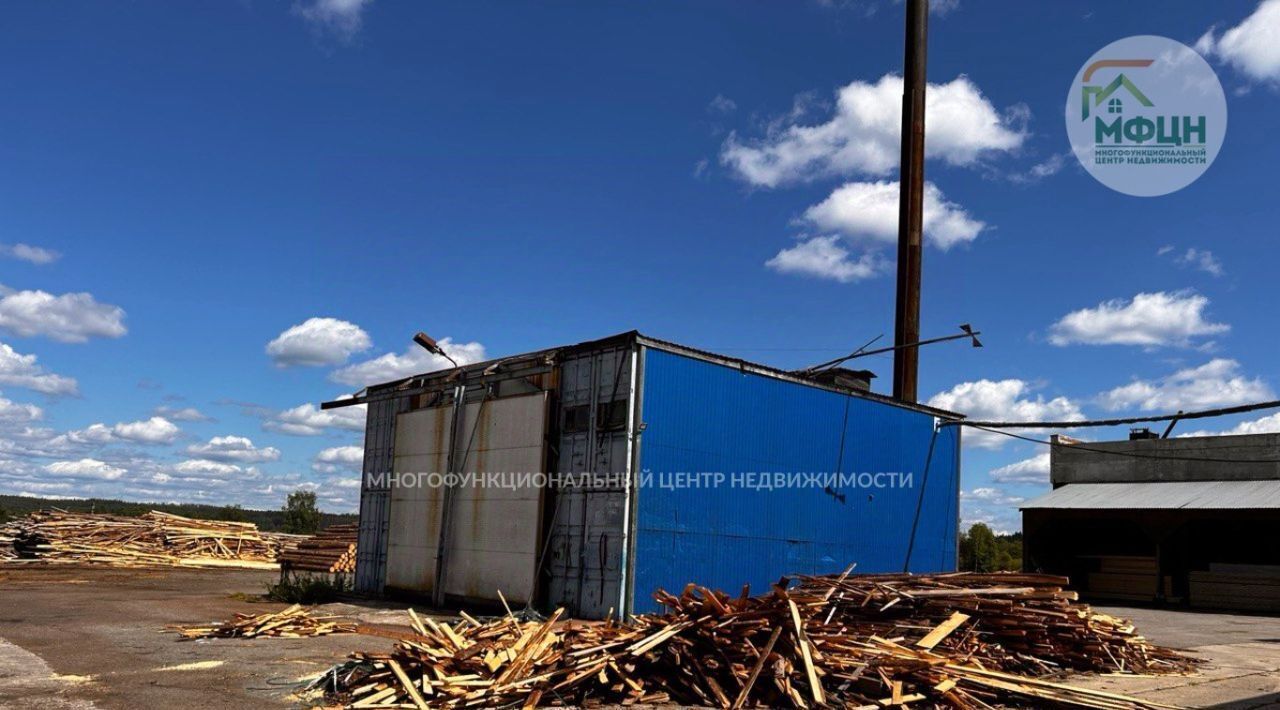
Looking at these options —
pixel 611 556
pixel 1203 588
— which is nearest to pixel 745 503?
pixel 611 556

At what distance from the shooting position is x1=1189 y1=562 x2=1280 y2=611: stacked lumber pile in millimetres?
31469

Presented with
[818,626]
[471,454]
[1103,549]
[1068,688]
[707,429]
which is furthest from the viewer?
[1103,549]

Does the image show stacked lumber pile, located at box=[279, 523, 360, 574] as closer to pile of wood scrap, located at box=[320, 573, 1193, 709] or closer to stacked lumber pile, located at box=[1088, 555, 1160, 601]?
pile of wood scrap, located at box=[320, 573, 1193, 709]

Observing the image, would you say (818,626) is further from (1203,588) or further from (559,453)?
(1203,588)

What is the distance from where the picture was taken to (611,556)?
59.2ft

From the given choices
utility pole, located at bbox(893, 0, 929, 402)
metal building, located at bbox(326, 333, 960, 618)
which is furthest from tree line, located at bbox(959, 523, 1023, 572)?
metal building, located at bbox(326, 333, 960, 618)

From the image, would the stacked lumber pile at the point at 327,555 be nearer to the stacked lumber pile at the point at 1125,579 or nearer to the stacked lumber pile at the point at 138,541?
the stacked lumber pile at the point at 138,541

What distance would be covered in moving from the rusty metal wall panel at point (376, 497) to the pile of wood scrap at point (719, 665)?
1291cm

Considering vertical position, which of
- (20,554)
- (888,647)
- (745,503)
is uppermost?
(745,503)

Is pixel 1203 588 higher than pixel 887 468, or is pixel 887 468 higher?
pixel 887 468

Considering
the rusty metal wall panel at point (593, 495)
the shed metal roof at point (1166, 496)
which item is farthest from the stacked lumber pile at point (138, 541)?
the shed metal roof at point (1166, 496)

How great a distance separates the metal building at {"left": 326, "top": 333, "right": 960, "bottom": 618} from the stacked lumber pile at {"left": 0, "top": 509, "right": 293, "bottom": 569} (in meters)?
22.8

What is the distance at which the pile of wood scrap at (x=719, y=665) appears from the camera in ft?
33.2

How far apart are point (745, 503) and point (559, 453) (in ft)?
13.0
